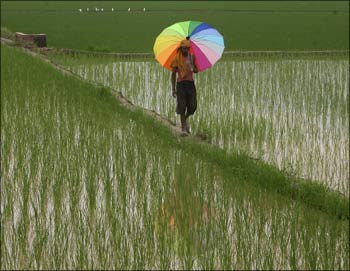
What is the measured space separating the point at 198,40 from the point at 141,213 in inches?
65.2

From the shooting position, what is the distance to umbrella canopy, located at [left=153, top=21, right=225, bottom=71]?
4.91 feet

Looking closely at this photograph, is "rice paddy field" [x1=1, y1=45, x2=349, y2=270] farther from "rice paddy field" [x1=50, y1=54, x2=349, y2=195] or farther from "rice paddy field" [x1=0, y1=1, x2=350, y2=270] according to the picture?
"rice paddy field" [x1=50, y1=54, x2=349, y2=195]

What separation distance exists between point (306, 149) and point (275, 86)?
8.05ft

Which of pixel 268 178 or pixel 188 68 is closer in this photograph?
pixel 188 68

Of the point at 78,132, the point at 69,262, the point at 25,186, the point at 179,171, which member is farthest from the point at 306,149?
the point at 69,262

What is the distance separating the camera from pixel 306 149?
4535 mm

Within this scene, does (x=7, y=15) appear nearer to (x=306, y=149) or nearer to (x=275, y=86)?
(x=275, y=86)

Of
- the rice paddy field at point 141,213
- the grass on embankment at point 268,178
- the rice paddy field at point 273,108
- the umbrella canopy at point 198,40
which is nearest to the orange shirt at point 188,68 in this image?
the umbrella canopy at point 198,40

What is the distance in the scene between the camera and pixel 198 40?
151cm

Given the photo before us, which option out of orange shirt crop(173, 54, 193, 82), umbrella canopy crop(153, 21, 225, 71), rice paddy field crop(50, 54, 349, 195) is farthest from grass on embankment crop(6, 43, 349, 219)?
umbrella canopy crop(153, 21, 225, 71)

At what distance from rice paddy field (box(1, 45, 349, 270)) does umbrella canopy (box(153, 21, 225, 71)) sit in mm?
1115

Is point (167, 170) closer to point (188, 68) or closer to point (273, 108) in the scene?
point (188, 68)

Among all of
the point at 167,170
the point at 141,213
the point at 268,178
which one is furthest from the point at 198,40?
the point at 268,178

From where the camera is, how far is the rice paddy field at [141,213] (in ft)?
8.21
